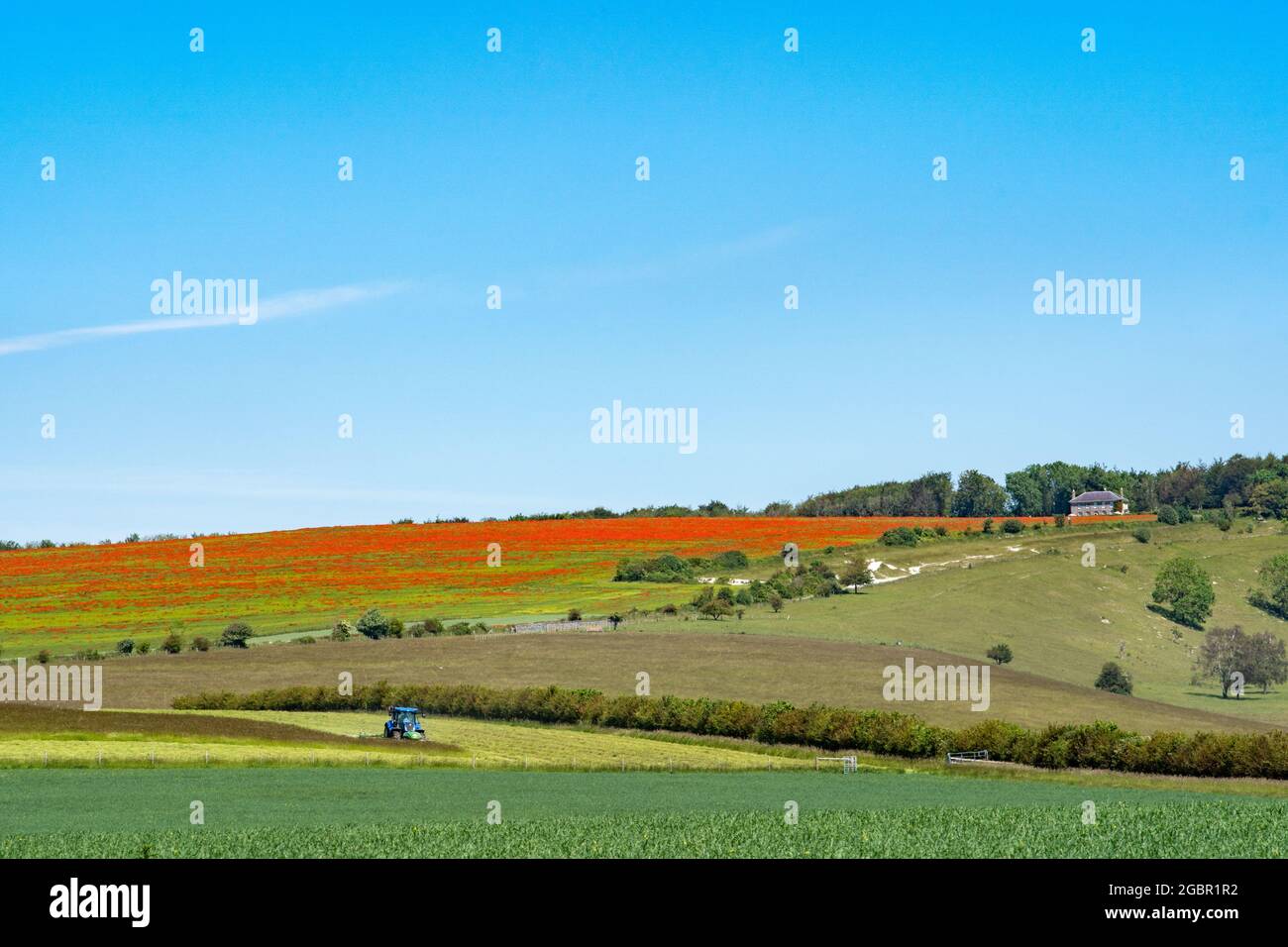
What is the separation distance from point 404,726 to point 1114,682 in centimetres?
5813

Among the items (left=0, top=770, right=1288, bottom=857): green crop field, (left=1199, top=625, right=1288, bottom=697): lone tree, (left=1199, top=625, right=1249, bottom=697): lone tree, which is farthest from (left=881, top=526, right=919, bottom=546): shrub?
(left=0, top=770, right=1288, bottom=857): green crop field

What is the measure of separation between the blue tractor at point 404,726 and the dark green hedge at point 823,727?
1079 cm

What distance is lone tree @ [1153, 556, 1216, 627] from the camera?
130 meters

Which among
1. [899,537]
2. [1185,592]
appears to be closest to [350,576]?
[899,537]

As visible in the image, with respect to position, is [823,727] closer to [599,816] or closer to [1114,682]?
[599,816]

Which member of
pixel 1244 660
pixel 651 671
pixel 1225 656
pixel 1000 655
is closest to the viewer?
pixel 651 671

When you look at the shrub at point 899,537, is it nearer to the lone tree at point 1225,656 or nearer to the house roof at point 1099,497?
the lone tree at point 1225,656

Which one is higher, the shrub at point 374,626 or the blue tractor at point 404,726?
the shrub at point 374,626

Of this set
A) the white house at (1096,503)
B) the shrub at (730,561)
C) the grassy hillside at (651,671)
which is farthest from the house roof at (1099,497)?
the grassy hillside at (651,671)

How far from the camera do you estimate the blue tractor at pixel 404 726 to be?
213 feet

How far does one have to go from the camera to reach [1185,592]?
13050 centimetres

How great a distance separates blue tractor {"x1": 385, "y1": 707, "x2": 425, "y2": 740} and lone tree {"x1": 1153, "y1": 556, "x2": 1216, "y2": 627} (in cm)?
8922

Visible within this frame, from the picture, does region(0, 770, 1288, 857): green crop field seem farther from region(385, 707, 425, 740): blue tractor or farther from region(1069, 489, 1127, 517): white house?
region(1069, 489, 1127, 517): white house
